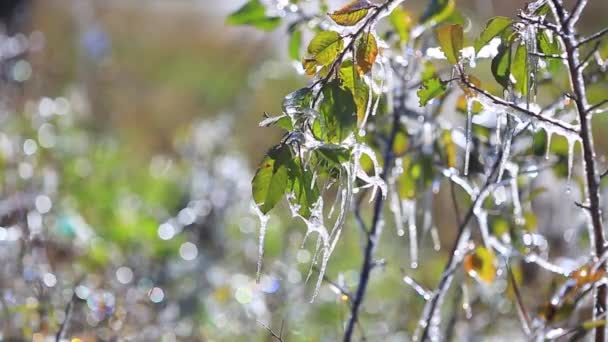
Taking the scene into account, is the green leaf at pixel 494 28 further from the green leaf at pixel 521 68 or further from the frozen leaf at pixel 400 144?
the frozen leaf at pixel 400 144

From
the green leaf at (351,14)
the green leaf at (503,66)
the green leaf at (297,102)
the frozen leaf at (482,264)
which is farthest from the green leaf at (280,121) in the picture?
the frozen leaf at (482,264)

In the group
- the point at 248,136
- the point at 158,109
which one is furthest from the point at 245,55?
the point at 248,136

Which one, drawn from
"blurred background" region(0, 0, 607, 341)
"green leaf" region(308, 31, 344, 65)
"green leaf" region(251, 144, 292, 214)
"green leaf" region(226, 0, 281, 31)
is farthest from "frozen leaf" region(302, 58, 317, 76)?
"green leaf" region(226, 0, 281, 31)

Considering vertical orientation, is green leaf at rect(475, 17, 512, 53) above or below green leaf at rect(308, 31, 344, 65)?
above

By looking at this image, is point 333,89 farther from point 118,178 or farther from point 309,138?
point 118,178

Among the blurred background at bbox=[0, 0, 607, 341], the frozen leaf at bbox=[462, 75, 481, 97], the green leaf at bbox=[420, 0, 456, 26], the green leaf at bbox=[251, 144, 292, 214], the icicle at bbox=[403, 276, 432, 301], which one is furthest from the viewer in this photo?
the blurred background at bbox=[0, 0, 607, 341]

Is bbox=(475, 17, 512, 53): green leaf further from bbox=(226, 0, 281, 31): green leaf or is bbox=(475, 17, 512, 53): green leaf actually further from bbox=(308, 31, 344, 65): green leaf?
bbox=(226, 0, 281, 31): green leaf
